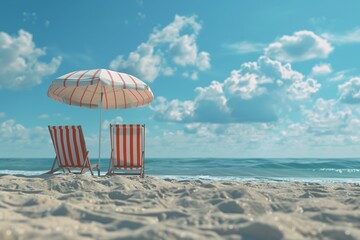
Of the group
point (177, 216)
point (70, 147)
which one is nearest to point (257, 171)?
point (70, 147)

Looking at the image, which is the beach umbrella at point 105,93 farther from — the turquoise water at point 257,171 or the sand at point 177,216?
the sand at point 177,216

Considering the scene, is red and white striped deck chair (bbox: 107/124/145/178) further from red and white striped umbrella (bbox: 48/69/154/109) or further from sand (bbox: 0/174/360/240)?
sand (bbox: 0/174/360/240)

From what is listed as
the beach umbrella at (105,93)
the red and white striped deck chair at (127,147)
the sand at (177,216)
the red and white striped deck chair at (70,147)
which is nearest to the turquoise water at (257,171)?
the beach umbrella at (105,93)

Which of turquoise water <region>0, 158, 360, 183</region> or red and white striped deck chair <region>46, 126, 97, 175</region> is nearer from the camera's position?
red and white striped deck chair <region>46, 126, 97, 175</region>

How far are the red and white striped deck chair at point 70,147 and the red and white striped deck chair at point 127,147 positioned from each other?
485 mm

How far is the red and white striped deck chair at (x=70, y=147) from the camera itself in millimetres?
6062

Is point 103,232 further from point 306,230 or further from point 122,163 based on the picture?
point 122,163

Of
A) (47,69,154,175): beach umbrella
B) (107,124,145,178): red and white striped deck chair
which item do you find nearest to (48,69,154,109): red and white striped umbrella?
(47,69,154,175): beach umbrella

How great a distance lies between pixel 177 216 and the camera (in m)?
2.50

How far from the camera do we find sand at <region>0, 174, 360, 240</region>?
79.5 inches

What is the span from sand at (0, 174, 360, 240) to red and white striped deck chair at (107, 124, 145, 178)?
103 inches

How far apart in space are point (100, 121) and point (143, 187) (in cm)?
318

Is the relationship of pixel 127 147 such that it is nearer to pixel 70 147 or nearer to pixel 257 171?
pixel 70 147

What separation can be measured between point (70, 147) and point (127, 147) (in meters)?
0.99
